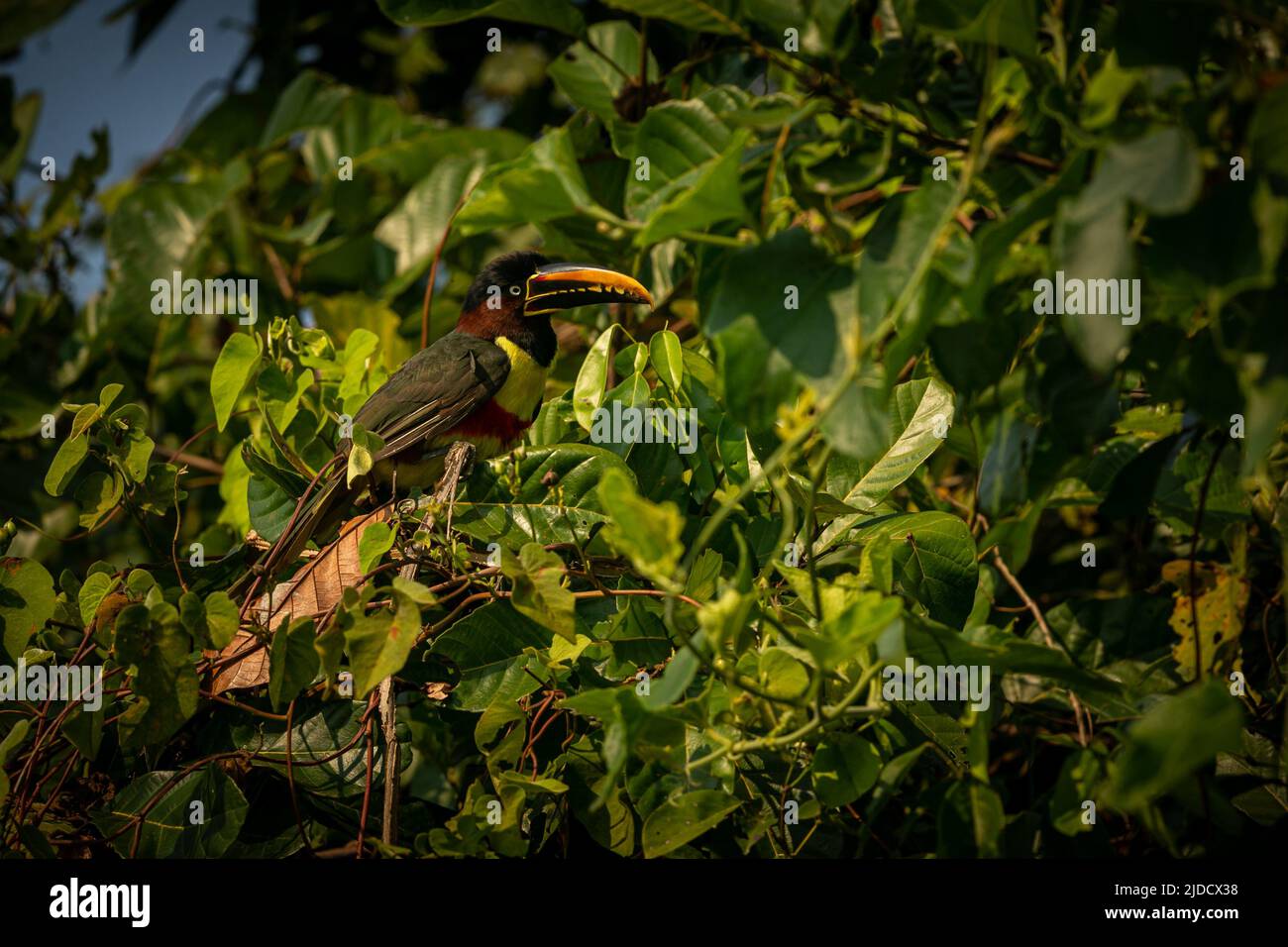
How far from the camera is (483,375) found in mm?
2951

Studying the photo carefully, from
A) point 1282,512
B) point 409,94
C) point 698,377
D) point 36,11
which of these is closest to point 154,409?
point 36,11

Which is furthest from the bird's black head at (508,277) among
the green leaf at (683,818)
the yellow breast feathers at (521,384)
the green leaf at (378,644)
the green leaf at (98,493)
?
the green leaf at (683,818)

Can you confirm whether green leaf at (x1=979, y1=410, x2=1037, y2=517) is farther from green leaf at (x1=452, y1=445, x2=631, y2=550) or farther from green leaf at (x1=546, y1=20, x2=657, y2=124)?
green leaf at (x1=546, y1=20, x2=657, y2=124)

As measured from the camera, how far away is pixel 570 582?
2.16m

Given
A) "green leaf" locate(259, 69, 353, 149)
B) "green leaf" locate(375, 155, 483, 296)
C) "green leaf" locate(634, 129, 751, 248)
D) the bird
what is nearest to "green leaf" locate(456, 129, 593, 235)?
"green leaf" locate(634, 129, 751, 248)

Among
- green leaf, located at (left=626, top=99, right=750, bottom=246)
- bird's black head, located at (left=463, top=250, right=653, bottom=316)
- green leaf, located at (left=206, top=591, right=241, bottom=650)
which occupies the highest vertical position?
bird's black head, located at (left=463, top=250, right=653, bottom=316)

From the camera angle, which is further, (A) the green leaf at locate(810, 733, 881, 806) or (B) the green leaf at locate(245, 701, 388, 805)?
(B) the green leaf at locate(245, 701, 388, 805)

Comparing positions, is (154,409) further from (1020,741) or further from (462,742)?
(1020,741)

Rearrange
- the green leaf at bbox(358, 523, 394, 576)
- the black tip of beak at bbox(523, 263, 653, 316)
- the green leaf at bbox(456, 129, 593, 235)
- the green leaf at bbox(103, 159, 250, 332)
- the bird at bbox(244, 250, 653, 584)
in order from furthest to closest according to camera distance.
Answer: the green leaf at bbox(103, 159, 250, 332)
the bird at bbox(244, 250, 653, 584)
the black tip of beak at bbox(523, 263, 653, 316)
the green leaf at bbox(358, 523, 394, 576)
the green leaf at bbox(456, 129, 593, 235)

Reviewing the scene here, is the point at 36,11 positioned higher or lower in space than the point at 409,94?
lower

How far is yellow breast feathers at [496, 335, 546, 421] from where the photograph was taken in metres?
3.03

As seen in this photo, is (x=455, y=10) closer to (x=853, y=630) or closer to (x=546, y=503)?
(x=546, y=503)
